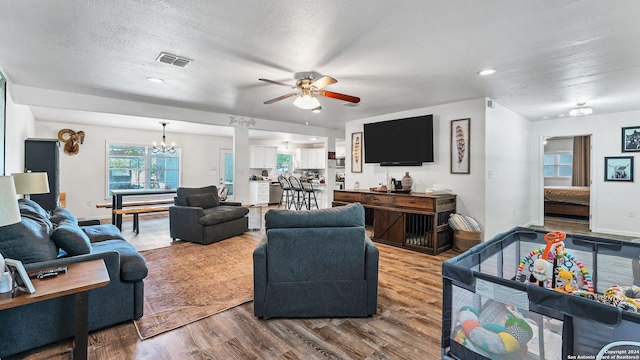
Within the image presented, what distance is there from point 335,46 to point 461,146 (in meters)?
3.03

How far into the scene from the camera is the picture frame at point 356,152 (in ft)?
20.6

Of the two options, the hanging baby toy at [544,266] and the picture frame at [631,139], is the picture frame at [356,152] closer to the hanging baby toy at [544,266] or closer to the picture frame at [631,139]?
the hanging baby toy at [544,266]

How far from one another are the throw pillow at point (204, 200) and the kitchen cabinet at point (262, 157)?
4092 millimetres

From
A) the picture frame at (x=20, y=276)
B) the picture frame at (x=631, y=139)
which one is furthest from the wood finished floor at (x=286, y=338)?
the picture frame at (x=631, y=139)

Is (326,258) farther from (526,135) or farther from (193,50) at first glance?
(526,135)

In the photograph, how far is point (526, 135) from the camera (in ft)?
19.9

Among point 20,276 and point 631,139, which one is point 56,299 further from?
point 631,139

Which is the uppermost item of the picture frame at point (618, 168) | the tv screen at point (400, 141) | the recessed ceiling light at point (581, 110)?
the recessed ceiling light at point (581, 110)

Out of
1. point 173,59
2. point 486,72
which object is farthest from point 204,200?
point 486,72

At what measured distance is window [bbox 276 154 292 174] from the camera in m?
10.6

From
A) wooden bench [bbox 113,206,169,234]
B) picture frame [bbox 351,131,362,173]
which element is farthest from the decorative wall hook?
picture frame [bbox 351,131,362,173]

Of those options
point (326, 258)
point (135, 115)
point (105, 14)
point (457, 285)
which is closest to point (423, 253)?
point (326, 258)

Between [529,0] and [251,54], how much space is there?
2.26 meters

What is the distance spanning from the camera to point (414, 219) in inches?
174
